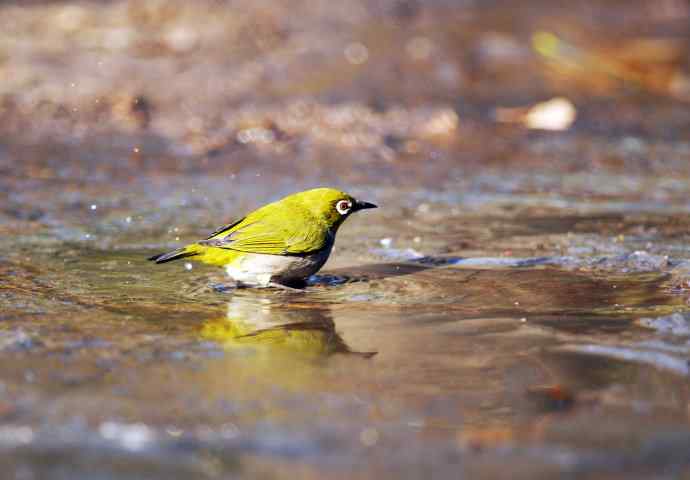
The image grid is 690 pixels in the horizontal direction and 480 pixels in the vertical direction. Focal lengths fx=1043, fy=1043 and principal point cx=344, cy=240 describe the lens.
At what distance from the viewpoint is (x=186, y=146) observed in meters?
9.62

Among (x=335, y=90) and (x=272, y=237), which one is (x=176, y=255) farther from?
(x=335, y=90)

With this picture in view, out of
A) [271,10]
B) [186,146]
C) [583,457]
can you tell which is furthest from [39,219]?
[271,10]

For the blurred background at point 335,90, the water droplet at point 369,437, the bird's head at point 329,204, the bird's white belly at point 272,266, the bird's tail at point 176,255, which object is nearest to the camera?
the water droplet at point 369,437

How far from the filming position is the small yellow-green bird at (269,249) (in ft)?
17.8

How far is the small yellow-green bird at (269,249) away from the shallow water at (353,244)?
0.47ft

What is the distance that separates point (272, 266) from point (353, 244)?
118cm

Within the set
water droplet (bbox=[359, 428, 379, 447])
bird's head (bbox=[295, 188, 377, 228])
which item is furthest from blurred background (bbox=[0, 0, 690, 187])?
water droplet (bbox=[359, 428, 379, 447])

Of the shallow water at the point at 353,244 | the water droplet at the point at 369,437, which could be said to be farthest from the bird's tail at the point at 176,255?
the water droplet at the point at 369,437

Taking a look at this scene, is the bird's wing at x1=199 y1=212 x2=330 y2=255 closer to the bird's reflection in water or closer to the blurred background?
the bird's reflection in water

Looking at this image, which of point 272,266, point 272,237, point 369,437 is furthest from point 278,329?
point 369,437

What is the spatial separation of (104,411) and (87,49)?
29.2ft

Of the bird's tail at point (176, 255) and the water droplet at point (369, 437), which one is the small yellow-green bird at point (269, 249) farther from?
the water droplet at point (369, 437)

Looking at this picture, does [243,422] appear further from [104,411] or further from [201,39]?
[201,39]

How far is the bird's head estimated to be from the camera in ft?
18.8
